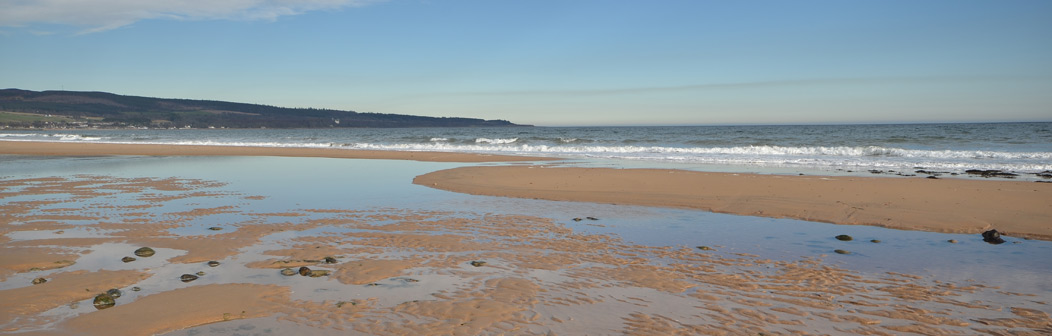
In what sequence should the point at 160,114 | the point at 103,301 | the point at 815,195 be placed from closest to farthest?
the point at 103,301
the point at 815,195
the point at 160,114

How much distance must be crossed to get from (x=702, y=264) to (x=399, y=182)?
10589mm

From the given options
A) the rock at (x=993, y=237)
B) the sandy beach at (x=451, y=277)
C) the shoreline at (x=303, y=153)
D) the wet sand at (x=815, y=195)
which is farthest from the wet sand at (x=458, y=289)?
the shoreline at (x=303, y=153)

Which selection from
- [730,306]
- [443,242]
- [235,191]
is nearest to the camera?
[730,306]

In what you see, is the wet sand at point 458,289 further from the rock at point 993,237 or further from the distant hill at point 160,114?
the distant hill at point 160,114

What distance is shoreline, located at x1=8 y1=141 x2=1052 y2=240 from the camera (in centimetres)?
913

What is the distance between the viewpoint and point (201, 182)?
50.2 ft

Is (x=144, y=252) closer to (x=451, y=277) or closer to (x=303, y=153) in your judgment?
(x=451, y=277)

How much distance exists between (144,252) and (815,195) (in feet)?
35.9

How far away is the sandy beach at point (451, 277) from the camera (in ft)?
14.6

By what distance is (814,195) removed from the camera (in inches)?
462

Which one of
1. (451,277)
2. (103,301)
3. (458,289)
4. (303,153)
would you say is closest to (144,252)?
(103,301)

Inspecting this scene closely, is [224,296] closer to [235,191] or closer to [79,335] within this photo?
[79,335]

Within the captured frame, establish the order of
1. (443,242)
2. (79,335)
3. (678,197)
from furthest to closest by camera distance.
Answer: (678,197), (443,242), (79,335)

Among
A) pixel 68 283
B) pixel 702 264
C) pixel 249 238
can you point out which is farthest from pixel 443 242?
pixel 68 283
